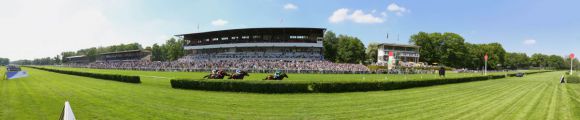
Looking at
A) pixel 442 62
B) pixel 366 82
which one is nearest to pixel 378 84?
pixel 366 82

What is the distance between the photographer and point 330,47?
7925cm

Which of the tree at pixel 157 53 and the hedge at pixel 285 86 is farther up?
the tree at pixel 157 53

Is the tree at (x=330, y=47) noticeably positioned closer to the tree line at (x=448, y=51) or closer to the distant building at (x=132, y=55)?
the tree line at (x=448, y=51)

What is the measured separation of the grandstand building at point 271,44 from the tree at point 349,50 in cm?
1545

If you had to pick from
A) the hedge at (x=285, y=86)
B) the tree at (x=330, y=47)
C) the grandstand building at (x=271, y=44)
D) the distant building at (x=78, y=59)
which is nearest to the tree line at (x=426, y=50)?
the tree at (x=330, y=47)

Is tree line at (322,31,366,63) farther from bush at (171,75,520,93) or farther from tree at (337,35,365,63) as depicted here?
bush at (171,75,520,93)

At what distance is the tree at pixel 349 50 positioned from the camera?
7425 centimetres

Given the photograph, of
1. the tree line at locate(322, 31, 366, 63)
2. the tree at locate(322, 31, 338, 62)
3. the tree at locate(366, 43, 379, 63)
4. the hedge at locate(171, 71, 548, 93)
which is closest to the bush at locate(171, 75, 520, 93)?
the hedge at locate(171, 71, 548, 93)

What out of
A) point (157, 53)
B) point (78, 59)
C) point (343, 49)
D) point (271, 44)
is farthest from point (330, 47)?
point (78, 59)

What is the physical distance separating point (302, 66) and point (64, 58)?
178m

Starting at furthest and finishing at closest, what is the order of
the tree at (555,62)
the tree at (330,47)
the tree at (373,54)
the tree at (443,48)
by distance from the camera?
the tree at (555,62) < the tree at (373,54) < the tree at (443,48) < the tree at (330,47)

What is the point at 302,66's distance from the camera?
151 feet

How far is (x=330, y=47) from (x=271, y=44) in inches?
932

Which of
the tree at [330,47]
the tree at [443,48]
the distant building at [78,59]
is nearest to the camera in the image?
the tree at [330,47]
